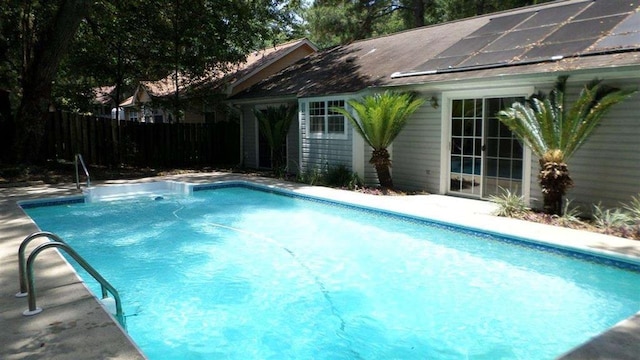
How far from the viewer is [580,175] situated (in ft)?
28.1

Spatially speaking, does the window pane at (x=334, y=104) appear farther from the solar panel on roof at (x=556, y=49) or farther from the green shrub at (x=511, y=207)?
the green shrub at (x=511, y=207)

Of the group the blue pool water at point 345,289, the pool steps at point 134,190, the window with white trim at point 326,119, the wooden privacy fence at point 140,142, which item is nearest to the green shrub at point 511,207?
the blue pool water at point 345,289

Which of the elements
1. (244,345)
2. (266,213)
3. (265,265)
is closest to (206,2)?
(266,213)

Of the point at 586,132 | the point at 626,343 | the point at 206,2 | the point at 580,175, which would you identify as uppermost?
the point at 206,2

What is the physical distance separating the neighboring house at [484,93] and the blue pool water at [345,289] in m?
2.45

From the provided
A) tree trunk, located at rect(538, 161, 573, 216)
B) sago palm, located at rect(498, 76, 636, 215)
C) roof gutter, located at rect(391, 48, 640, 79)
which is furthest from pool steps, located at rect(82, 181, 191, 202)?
tree trunk, located at rect(538, 161, 573, 216)

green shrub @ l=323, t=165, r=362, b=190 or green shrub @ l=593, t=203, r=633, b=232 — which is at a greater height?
green shrub @ l=323, t=165, r=362, b=190

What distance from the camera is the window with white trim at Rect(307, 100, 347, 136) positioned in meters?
13.2

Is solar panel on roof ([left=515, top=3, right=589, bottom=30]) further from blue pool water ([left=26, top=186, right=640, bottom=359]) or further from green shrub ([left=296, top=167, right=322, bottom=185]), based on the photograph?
green shrub ([left=296, top=167, right=322, bottom=185])

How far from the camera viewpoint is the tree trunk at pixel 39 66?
42.1 feet

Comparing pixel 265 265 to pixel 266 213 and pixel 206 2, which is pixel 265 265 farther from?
pixel 206 2

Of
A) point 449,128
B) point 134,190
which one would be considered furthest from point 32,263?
point 134,190

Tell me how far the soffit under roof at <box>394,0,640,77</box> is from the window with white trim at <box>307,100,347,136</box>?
2.14 meters

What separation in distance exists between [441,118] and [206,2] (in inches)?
411
